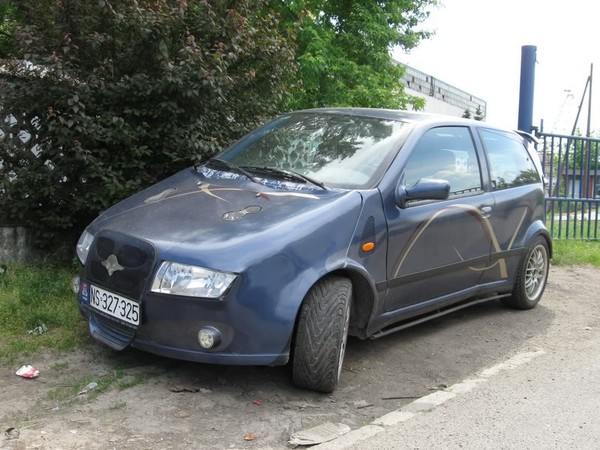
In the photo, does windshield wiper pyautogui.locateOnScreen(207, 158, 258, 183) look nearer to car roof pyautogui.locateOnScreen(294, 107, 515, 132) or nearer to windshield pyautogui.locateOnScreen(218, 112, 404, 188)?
windshield pyautogui.locateOnScreen(218, 112, 404, 188)

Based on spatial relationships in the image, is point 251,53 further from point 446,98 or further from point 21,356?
point 446,98

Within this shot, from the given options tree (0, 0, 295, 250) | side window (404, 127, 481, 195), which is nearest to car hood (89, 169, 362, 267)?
side window (404, 127, 481, 195)

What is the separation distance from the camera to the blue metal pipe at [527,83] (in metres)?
8.63

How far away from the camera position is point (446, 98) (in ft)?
116

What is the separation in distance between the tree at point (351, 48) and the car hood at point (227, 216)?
609cm

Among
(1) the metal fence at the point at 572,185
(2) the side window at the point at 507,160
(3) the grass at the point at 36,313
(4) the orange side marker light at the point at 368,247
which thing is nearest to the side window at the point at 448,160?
(2) the side window at the point at 507,160

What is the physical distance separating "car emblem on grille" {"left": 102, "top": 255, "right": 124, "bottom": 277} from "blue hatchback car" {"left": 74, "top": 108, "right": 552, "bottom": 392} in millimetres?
11

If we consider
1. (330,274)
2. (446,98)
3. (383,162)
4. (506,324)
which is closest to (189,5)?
(383,162)

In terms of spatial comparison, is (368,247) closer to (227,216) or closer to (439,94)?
(227,216)

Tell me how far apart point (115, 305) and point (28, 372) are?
0.73 meters

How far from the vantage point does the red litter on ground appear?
3.74 m

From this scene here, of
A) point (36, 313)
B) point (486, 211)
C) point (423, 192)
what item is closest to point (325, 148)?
point (423, 192)

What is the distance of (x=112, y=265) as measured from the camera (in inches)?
142

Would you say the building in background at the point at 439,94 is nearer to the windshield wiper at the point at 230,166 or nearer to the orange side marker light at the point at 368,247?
the windshield wiper at the point at 230,166
